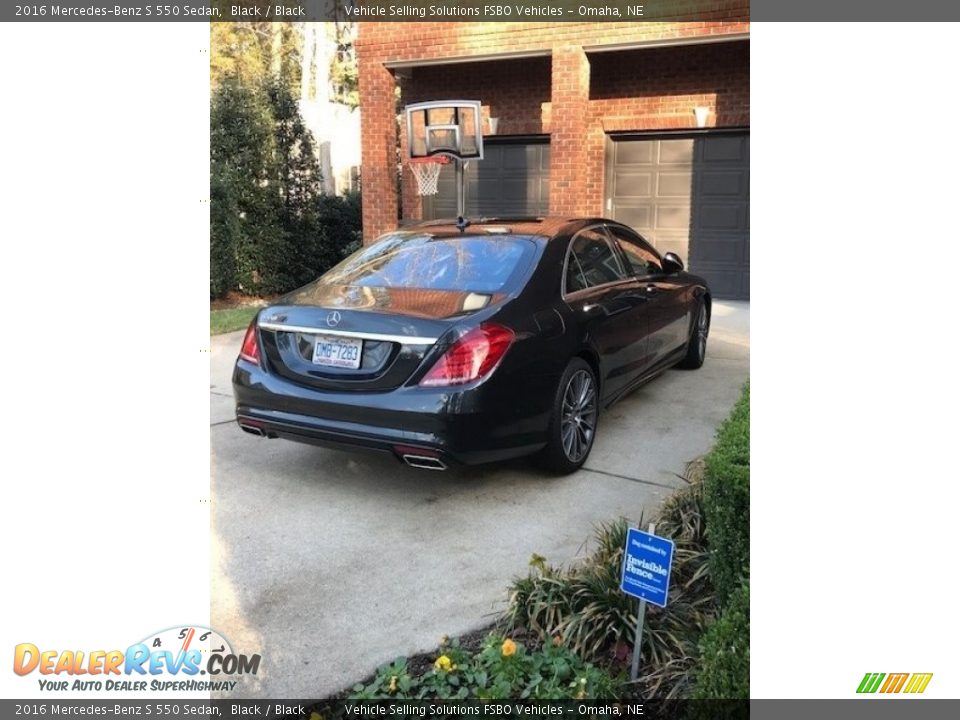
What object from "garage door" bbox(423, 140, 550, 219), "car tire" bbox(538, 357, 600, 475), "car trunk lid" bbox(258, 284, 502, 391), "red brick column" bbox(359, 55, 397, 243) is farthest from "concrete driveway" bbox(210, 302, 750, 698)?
"garage door" bbox(423, 140, 550, 219)

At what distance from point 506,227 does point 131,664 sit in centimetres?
350

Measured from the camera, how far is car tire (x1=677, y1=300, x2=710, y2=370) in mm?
7109

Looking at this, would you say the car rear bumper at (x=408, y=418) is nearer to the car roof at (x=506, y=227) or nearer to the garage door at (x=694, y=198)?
the car roof at (x=506, y=227)

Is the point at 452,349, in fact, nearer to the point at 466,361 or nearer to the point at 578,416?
the point at 466,361

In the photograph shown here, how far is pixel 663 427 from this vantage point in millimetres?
5625

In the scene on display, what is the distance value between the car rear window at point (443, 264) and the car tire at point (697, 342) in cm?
286

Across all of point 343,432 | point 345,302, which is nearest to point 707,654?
point 343,432

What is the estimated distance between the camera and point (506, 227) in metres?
5.12

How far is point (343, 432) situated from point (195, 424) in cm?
191

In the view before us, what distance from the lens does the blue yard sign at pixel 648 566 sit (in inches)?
98.9

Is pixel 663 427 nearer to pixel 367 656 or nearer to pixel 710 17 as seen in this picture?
pixel 367 656
